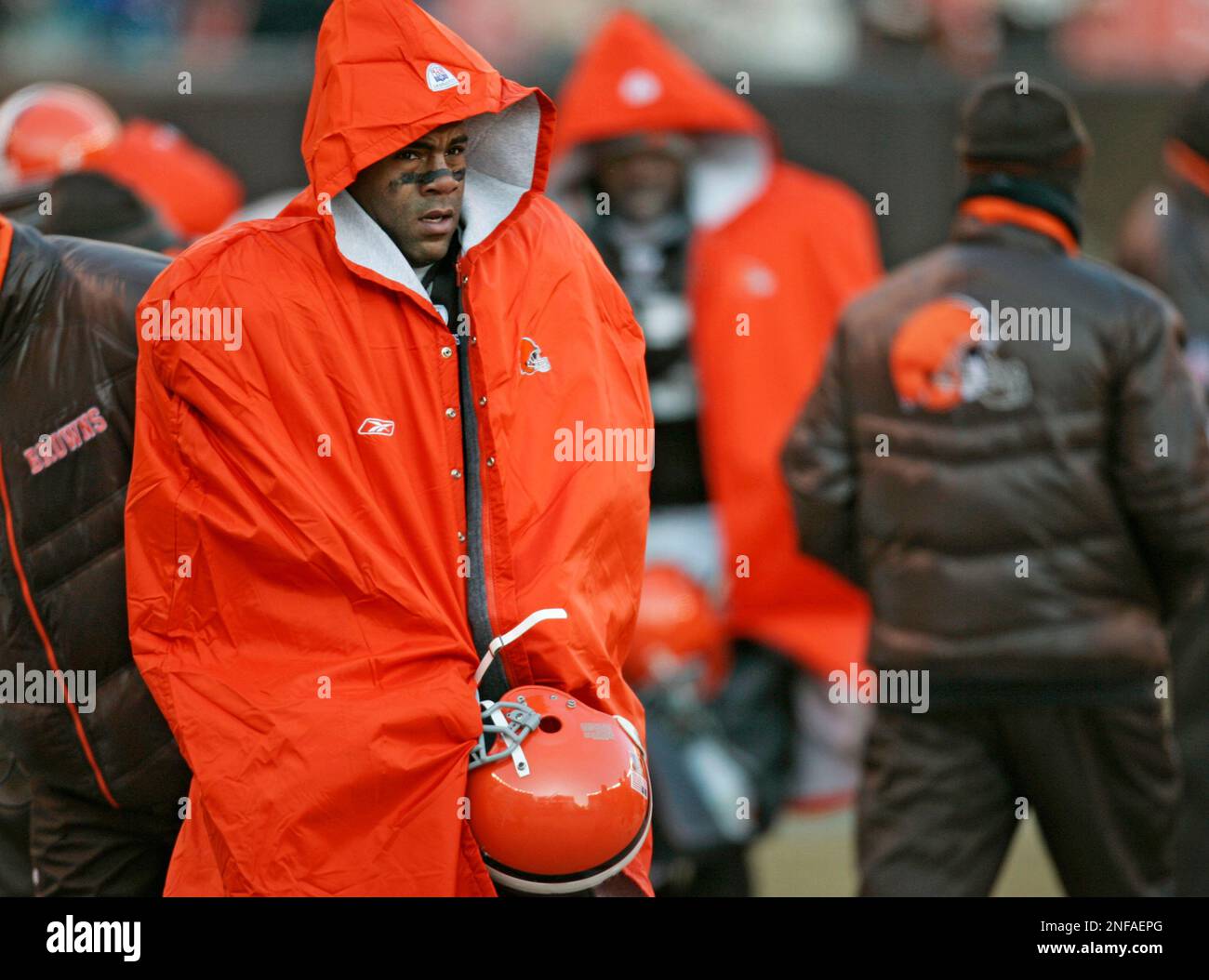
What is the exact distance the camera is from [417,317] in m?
3.55

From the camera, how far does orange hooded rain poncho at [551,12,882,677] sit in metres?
7.16

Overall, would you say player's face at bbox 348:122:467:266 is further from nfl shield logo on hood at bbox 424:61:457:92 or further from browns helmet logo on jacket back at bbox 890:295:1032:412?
browns helmet logo on jacket back at bbox 890:295:1032:412

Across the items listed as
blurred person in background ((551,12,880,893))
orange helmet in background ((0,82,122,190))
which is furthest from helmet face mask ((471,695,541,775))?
blurred person in background ((551,12,880,893))

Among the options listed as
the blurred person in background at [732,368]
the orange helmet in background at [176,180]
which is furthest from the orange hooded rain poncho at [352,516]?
the orange helmet in background at [176,180]

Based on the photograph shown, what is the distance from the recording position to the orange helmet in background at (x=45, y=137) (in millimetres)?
5328

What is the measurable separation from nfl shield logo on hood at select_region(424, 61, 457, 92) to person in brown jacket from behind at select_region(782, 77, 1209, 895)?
6.10ft

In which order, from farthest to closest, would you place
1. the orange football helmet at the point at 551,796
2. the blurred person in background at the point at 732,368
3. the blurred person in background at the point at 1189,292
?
the blurred person in background at the point at 732,368 → the blurred person in background at the point at 1189,292 → the orange football helmet at the point at 551,796

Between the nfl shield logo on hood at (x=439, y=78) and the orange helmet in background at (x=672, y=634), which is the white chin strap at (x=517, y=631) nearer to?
the nfl shield logo on hood at (x=439, y=78)

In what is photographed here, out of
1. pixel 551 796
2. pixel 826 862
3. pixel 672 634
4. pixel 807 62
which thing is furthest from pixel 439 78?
pixel 807 62

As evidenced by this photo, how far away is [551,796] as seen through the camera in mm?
3350

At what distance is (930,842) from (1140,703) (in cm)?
59

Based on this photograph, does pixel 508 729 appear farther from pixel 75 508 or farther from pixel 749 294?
pixel 749 294

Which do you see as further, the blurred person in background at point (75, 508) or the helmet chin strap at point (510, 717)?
the blurred person in background at point (75, 508)

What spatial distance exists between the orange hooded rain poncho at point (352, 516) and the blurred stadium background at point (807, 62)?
17.3 ft
